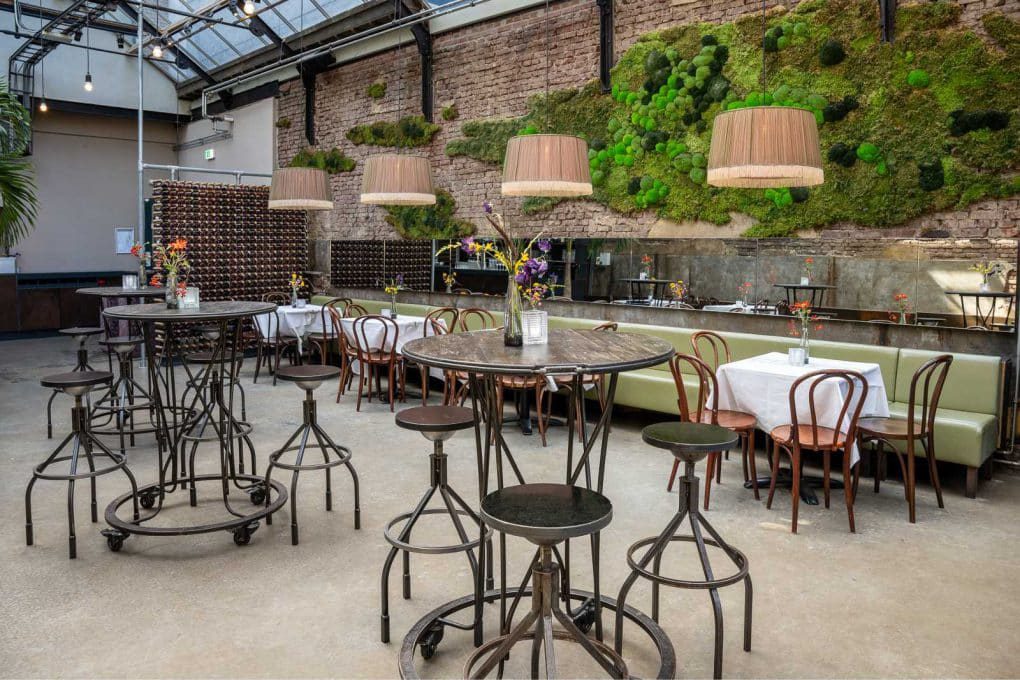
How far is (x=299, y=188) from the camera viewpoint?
603cm

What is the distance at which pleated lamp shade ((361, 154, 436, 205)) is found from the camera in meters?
5.46

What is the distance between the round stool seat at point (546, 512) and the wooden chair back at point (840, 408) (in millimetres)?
1891

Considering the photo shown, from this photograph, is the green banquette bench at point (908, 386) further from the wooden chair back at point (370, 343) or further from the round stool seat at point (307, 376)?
the round stool seat at point (307, 376)

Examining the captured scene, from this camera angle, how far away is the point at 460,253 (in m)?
8.55

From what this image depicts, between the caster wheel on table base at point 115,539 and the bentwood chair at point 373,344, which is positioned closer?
the caster wheel on table base at point 115,539

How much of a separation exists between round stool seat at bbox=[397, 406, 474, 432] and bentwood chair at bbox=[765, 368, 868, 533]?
1728 millimetres

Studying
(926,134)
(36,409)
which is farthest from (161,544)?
(926,134)

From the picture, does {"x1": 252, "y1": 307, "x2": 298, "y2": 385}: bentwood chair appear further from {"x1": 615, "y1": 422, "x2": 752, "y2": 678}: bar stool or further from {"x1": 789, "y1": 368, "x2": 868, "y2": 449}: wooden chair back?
{"x1": 615, "y1": 422, "x2": 752, "y2": 678}: bar stool

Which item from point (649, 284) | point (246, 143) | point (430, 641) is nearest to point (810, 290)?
point (649, 284)

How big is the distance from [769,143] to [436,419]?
7.00ft

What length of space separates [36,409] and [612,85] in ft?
19.4

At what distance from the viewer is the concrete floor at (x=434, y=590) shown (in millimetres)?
2551

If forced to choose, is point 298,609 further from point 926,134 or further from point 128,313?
point 926,134

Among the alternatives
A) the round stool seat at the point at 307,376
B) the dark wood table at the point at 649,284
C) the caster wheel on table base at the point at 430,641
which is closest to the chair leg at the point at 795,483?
the caster wheel on table base at the point at 430,641
